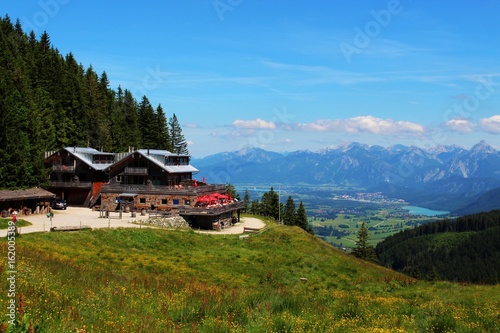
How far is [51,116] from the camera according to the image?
248ft

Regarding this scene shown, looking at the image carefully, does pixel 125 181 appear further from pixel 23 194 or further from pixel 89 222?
pixel 89 222

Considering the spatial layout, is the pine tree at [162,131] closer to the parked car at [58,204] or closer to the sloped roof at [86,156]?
the sloped roof at [86,156]

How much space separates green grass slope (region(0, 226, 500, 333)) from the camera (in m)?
12.1

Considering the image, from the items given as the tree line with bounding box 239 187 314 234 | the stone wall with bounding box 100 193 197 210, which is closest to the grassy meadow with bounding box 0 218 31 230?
the stone wall with bounding box 100 193 197 210

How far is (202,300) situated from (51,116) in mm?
69718

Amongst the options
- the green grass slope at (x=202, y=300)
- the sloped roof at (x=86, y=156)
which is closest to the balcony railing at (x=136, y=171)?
the sloped roof at (x=86, y=156)

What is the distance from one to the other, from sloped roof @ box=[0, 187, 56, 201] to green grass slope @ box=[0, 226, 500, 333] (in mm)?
20033

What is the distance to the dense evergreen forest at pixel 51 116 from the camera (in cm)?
5806

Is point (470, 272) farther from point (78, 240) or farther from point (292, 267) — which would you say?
point (78, 240)

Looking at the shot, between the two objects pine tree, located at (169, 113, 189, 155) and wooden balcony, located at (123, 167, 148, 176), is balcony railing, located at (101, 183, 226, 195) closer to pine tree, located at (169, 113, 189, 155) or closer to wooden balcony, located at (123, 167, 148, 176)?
wooden balcony, located at (123, 167, 148, 176)

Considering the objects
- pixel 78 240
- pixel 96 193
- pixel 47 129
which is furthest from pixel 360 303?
pixel 47 129

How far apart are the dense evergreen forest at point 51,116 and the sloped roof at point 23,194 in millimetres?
3009

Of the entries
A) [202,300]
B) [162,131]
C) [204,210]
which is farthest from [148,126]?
[202,300]

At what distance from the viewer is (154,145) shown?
9981cm
